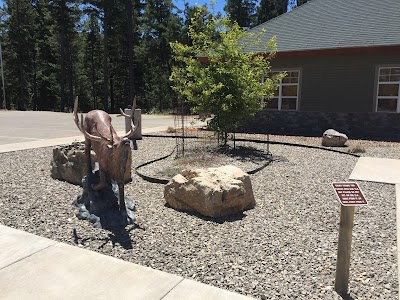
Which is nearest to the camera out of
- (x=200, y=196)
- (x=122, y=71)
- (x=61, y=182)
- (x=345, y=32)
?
(x=200, y=196)

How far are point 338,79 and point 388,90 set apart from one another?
189cm

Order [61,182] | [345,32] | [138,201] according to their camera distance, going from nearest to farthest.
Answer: [138,201] < [61,182] < [345,32]

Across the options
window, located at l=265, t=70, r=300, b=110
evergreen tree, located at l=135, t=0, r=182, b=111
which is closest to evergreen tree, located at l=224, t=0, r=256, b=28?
evergreen tree, located at l=135, t=0, r=182, b=111

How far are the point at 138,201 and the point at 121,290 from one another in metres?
2.52

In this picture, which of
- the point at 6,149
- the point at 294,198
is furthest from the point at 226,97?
the point at 6,149

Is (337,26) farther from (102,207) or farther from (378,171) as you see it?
(102,207)

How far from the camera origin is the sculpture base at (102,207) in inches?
173

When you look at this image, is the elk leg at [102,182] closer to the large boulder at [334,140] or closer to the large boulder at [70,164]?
the large boulder at [70,164]

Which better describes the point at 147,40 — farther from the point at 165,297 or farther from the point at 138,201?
the point at 165,297

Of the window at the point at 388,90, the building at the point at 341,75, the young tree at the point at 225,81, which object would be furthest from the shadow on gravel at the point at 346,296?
the window at the point at 388,90

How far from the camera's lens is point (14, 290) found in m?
2.94

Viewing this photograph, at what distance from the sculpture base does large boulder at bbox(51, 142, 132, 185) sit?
105cm

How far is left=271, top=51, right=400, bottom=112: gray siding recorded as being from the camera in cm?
1342

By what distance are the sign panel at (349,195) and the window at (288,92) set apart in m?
12.6
